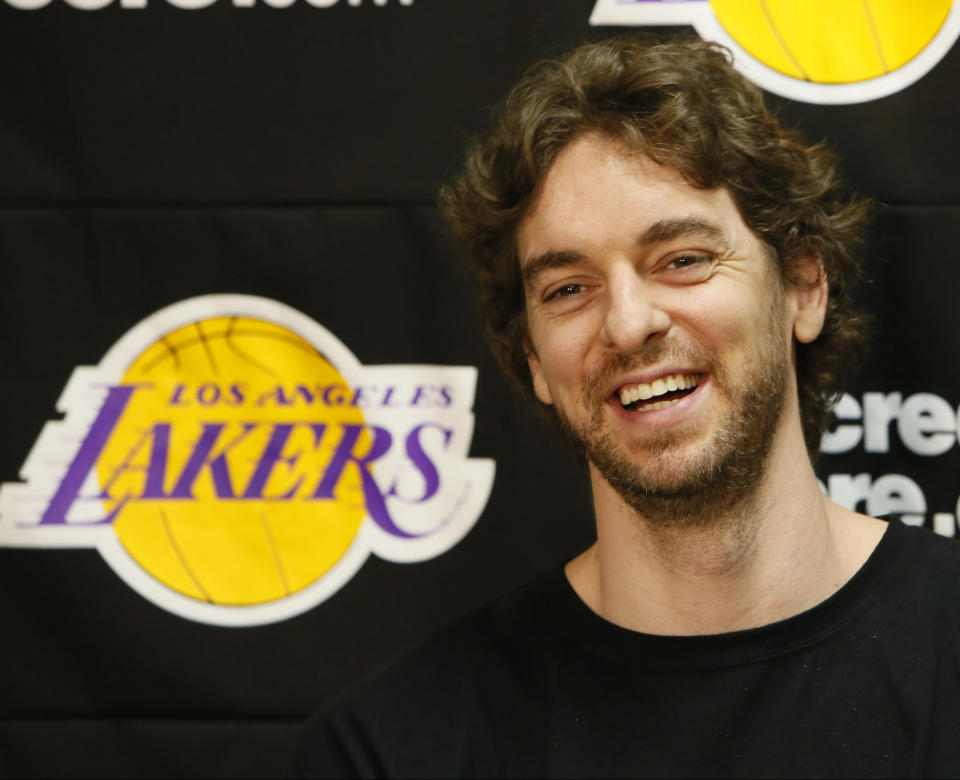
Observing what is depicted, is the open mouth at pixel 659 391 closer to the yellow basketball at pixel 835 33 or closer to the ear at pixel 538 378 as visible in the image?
the ear at pixel 538 378

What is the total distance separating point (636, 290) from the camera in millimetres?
1025

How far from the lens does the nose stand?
101 cm

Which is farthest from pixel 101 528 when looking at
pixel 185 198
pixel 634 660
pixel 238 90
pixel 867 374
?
pixel 867 374

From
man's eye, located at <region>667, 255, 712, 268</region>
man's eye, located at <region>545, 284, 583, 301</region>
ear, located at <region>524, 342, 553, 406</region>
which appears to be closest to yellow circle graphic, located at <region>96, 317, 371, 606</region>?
ear, located at <region>524, 342, 553, 406</region>

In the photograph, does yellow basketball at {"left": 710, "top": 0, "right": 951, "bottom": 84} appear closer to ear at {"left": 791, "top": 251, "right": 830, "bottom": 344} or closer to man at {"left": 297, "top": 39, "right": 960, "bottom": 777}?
man at {"left": 297, "top": 39, "right": 960, "bottom": 777}

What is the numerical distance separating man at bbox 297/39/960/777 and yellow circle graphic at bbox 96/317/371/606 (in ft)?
0.87

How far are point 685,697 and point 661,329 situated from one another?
353 mm

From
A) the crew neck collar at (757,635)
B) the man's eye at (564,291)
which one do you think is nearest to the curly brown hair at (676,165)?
the man's eye at (564,291)

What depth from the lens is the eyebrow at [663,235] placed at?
1024 millimetres

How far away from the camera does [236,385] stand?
1338 mm

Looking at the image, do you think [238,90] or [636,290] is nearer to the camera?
[636,290]

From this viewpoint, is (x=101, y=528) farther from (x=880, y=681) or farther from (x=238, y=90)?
(x=880, y=681)

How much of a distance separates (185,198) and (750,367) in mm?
732

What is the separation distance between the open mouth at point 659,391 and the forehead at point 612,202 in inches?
5.4
